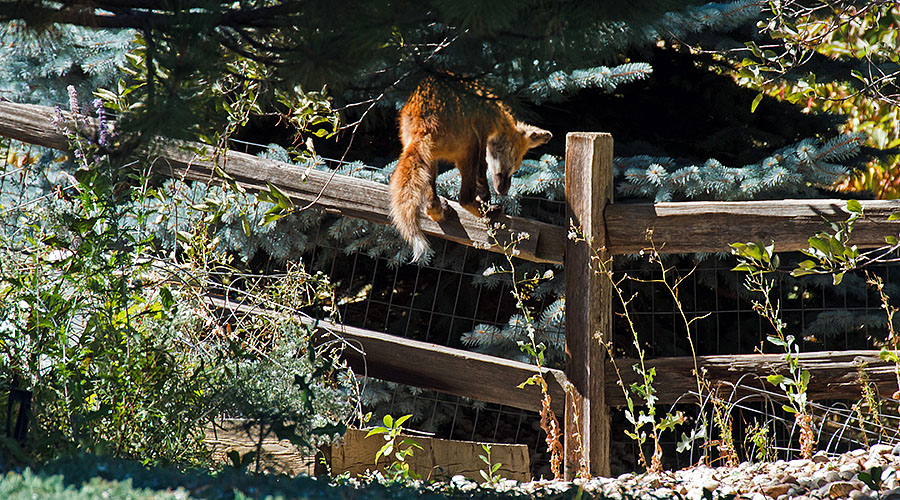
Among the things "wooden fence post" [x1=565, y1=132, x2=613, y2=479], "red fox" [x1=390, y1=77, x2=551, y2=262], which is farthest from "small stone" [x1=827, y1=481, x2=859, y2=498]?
"red fox" [x1=390, y1=77, x2=551, y2=262]

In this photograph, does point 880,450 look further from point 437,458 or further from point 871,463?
point 437,458

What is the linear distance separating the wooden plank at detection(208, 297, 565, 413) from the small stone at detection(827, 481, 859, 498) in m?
1.42

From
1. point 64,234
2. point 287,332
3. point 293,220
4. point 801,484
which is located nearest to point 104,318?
point 64,234

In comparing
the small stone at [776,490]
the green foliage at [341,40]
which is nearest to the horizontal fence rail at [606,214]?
the small stone at [776,490]

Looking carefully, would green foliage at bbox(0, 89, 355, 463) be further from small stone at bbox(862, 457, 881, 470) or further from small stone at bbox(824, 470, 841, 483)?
small stone at bbox(862, 457, 881, 470)

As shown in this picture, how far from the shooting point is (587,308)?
142 inches

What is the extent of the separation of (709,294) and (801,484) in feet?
11.4

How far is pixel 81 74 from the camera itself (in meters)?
5.61

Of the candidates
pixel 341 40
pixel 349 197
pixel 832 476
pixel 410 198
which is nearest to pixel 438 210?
pixel 410 198

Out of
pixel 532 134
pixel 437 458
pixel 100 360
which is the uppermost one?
pixel 532 134

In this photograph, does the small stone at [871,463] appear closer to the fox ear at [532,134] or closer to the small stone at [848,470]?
the small stone at [848,470]

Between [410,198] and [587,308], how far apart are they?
0.98 meters

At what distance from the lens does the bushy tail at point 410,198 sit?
12.2 ft

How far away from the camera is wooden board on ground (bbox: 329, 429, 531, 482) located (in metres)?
3.13
